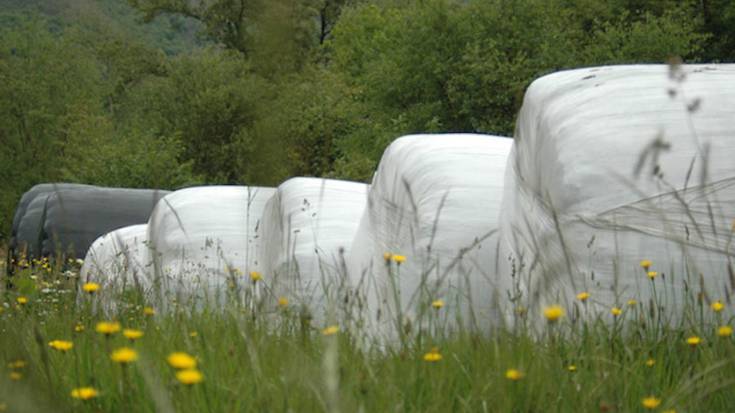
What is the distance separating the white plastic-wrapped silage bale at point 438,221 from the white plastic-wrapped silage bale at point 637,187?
1.21ft

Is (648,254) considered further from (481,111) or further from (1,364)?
(481,111)

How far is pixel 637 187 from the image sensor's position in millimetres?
2873

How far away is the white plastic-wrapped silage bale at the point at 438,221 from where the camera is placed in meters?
3.53

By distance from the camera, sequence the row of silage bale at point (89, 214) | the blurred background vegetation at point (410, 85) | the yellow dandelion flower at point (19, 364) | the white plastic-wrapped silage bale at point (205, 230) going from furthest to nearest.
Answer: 1. the blurred background vegetation at point (410, 85)
2. the row of silage bale at point (89, 214)
3. the white plastic-wrapped silage bale at point (205, 230)
4. the yellow dandelion flower at point (19, 364)

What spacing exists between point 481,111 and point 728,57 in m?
8.92

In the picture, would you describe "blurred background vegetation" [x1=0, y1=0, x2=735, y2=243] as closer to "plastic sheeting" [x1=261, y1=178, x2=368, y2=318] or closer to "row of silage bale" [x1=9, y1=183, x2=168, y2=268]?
"row of silage bale" [x1=9, y1=183, x2=168, y2=268]

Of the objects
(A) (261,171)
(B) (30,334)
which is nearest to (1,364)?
(B) (30,334)

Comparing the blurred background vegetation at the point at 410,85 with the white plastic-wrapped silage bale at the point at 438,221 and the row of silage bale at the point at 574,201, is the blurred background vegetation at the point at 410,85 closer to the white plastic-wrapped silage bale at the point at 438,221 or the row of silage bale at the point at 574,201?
the white plastic-wrapped silage bale at the point at 438,221

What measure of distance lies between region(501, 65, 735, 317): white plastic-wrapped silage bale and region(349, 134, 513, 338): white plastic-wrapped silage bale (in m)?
0.37

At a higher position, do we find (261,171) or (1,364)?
(261,171)

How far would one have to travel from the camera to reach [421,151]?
167 inches

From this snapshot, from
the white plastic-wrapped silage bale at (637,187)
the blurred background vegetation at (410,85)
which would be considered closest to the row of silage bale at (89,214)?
the white plastic-wrapped silage bale at (637,187)

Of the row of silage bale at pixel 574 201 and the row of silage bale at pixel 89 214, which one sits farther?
the row of silage bale at pixel 89 214

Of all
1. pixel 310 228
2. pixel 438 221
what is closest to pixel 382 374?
pixel 438 221
